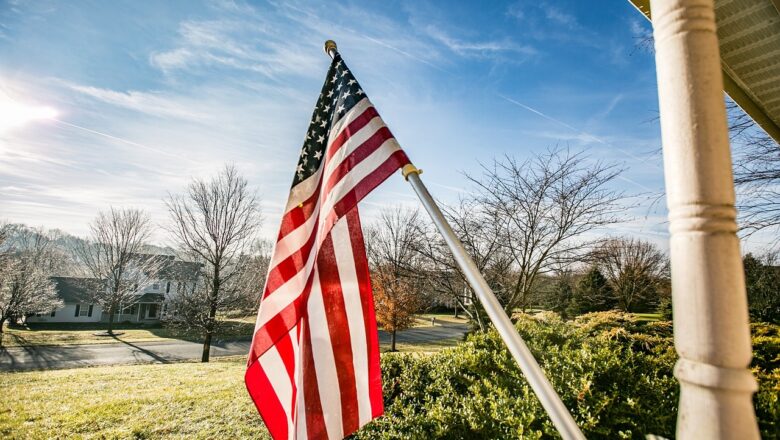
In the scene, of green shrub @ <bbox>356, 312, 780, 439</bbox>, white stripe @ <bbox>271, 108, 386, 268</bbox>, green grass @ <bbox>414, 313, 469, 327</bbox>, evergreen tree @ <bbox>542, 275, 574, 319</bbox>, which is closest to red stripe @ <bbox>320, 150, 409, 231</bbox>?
white stripe @ <bbox>271, 108, 386, 268</bbox>

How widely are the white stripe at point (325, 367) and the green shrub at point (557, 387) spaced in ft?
5.51

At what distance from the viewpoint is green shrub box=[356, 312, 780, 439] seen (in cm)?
345

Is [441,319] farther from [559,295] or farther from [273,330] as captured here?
[273,330]

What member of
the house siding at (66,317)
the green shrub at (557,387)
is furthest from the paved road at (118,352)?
the green shrub at (557,387)

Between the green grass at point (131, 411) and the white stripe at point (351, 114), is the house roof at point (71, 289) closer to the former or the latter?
the green grass at point (131, 411)

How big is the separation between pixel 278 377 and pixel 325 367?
425 mm

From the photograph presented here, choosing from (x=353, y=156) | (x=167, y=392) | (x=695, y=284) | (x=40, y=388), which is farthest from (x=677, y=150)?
(x=40, y=388)

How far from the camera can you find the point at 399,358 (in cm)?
643

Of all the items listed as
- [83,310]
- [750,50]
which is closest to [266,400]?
[750,50]

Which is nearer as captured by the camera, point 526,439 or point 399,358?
point 526,439

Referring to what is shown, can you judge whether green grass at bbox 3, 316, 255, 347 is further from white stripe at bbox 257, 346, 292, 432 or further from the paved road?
white stripe at bbox 257, 346, 292, 432

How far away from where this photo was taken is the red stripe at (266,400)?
2.53 m

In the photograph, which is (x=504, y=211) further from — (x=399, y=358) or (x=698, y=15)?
(x=698, y=15)

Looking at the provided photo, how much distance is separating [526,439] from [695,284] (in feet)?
8.75
